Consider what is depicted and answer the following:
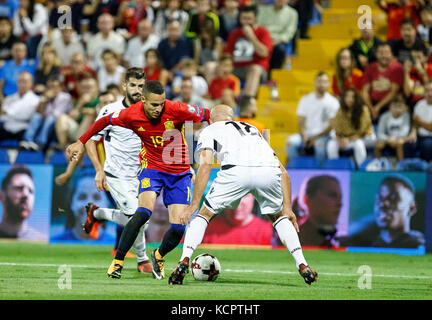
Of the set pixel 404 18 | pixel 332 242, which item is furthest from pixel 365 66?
pixel 332 242

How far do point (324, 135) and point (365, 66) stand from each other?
206 centimetres

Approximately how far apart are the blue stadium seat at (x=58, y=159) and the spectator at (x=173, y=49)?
9.98 feet

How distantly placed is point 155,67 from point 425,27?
5267 millimetres

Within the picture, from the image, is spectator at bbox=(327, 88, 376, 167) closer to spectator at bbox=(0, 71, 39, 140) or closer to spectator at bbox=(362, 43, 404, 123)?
spectator at bbox=(362, 43, 404, 123)

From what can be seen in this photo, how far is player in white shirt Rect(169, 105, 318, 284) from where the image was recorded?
8492 mm

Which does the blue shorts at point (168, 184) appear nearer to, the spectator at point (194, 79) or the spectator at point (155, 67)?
the spectator at point (194, 79)

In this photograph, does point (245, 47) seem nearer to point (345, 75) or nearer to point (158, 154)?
point (345, 75)

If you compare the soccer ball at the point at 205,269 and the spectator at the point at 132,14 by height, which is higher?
the spectator at the point at 132,14

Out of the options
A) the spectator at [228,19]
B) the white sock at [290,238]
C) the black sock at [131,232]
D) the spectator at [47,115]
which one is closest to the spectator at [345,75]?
the spectator at [228,19]

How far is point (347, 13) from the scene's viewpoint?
18.3m

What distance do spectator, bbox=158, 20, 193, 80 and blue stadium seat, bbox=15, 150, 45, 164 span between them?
131 inches

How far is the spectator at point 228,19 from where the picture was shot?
17422mm

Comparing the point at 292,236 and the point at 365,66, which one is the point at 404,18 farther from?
the point at 292,236

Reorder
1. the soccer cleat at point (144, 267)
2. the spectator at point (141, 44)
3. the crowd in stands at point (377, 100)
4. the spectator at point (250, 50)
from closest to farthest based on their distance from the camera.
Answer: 1. the soccer cleat at point (144, 267)
2. the crowd in stands at point (377, 100)
3. the spectator at point (250, 50)
4. the spectator at point (141, 44)
